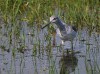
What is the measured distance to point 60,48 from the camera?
8.56 m

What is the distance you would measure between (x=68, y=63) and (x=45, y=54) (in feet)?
1.67

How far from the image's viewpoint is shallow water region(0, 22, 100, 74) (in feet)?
23.1

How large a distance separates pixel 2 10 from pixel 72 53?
3.15 m

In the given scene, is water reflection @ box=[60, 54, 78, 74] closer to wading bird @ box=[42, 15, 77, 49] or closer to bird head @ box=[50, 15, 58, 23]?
wading bird @ box=[42, 15, 77, 49]

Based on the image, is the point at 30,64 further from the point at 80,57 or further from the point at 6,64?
the point at 80,57

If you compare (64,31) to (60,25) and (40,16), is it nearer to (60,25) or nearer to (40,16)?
(60,25)

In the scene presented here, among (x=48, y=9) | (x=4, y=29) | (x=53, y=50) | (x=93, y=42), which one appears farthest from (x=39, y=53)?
(x=48, y=9)

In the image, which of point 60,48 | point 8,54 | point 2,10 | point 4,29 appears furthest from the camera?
point 2,10

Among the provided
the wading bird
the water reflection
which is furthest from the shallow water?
the wading bird

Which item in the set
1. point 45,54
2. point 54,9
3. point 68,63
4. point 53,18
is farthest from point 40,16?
point 68,63

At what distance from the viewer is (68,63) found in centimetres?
774

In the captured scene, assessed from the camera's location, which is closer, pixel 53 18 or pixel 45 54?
pixel 45 54

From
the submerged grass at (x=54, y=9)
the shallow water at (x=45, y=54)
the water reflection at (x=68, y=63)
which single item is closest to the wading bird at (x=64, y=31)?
the shallow water at (x=45, y=54)

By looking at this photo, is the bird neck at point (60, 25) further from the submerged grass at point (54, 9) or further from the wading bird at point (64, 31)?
the submerged grass at point (54, 9)
